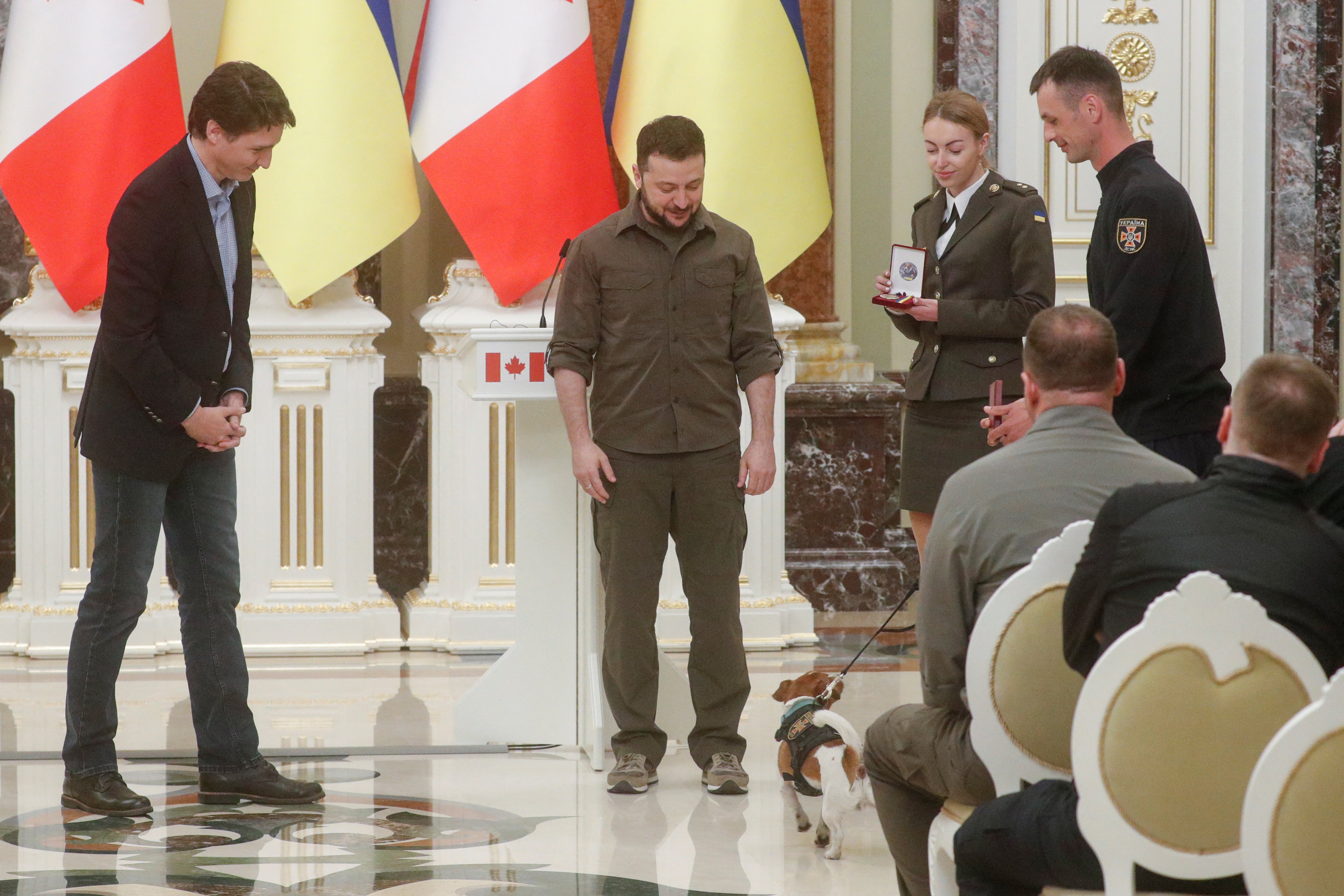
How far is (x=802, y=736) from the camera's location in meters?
3.22

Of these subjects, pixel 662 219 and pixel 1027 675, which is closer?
pixel 1027 675

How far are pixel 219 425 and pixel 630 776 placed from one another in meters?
1.18

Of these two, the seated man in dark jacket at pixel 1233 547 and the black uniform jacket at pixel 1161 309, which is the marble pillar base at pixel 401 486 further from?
the seated man in dark jacket at pixel 1233 547

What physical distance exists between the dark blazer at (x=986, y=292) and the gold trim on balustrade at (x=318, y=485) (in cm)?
228

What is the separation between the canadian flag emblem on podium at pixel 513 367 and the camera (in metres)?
3.90

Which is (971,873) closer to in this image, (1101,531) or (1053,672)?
(1053,672)

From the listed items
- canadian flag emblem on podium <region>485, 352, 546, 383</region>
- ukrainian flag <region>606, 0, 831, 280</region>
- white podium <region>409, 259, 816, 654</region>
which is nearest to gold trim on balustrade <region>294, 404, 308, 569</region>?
white podium <region>409, 259, 816, 654</region>

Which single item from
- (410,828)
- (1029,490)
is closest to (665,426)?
(410,828)

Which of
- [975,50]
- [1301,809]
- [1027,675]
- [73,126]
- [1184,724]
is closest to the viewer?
[1301,809]

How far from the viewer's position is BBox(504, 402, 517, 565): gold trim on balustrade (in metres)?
5.42

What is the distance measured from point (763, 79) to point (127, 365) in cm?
261

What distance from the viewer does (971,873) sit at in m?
2.17

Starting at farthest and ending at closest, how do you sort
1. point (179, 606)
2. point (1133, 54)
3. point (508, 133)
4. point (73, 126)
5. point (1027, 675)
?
point (1133, 54), point (508, 133), point (73, 126), point (179, 606), point (1027, 675)

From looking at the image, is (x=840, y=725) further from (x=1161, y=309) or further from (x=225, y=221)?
(x=225, y=221)
